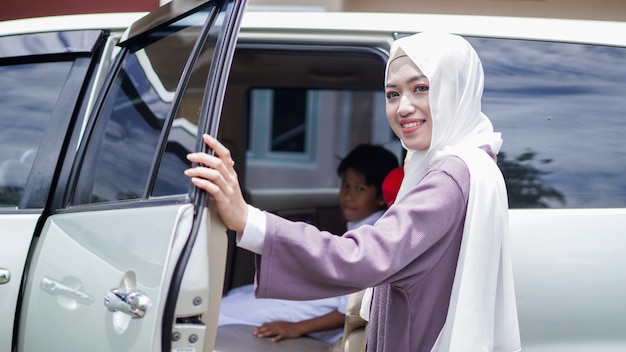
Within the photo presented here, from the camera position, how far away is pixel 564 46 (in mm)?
2471

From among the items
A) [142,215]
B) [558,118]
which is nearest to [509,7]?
[558,118]

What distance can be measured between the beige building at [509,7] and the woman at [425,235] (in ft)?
3.83

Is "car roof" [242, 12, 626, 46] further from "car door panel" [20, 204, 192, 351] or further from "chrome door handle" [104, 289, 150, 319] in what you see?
"chrome door handle" [104, 289, 150, 319]

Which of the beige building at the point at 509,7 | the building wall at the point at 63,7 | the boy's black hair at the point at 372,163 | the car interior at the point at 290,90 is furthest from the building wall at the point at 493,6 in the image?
the building wall at the point at 63,7

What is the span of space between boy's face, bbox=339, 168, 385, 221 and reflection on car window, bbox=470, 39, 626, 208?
120 centimetres

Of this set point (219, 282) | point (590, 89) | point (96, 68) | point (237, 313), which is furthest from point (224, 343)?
point (590, 89)

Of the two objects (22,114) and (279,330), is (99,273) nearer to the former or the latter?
(22,114)

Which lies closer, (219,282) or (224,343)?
(219,282)

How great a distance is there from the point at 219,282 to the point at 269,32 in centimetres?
116

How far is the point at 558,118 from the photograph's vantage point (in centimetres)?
242

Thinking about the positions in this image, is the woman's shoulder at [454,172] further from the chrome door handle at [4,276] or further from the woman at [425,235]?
the chrome door handle at [4,276]

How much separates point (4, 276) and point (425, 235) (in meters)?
1.27

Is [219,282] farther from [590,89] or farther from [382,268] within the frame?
[590,89]

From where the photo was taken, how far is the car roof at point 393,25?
249 cm
